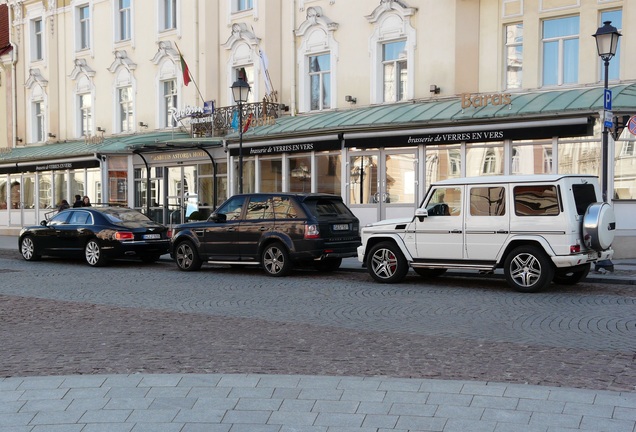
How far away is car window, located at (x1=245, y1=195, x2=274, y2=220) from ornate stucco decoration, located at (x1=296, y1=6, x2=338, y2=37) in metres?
9.86

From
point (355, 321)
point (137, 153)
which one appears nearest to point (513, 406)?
point (355, 321)

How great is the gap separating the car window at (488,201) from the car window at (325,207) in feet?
11.6

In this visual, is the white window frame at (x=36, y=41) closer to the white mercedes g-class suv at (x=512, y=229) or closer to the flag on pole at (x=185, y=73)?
the flag on pole at (x=185, y=73)

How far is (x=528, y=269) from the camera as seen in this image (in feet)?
38.2

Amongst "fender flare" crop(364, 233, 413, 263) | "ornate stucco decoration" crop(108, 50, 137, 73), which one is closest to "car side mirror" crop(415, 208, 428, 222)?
"fender flare" crop(364, 233, 413, 263)

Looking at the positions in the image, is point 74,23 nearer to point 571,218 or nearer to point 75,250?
point 75,250

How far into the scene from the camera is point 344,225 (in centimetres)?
1482

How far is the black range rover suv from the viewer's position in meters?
14.3

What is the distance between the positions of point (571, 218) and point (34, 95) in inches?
1189

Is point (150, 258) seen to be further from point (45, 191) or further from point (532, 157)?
point (45, 191)

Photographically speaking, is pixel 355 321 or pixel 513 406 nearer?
pixel 513 406

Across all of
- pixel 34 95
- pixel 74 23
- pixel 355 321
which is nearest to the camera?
pixel 355 321

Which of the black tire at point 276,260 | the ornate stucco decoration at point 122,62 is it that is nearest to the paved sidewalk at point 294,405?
the black tire at point 276,260

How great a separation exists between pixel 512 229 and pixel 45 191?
2649cm
